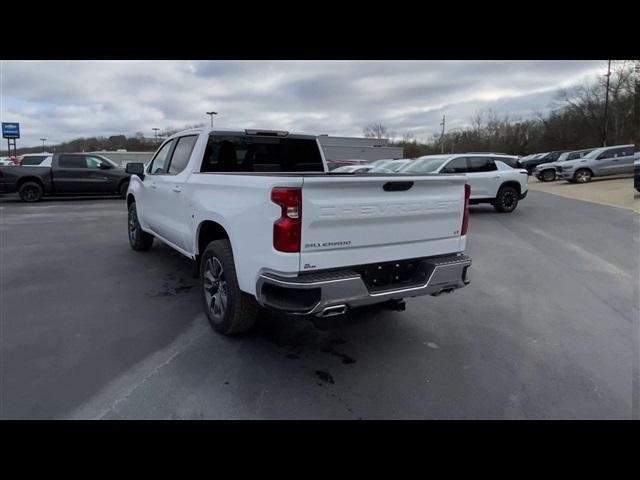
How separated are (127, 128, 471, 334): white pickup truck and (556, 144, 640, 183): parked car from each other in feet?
70.7

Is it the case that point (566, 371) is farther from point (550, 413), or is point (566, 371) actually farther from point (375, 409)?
point (375, 409)

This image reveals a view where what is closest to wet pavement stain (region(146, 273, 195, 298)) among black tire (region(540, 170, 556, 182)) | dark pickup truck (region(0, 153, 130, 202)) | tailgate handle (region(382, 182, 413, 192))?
tailgate handle (region(382, 182, 413, 192))

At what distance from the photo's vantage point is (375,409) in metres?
2.73

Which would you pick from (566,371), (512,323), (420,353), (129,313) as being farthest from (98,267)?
(566,371)

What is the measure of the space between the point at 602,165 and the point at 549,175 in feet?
14.5

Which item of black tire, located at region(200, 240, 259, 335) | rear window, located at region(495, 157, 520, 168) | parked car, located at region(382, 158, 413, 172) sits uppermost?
parked car, located at region(382, 158, 413, 172)

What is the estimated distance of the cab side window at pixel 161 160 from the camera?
17.6ft

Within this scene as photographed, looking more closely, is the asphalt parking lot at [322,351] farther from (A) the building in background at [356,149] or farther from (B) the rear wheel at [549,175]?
(A) the building in background at [356,149]

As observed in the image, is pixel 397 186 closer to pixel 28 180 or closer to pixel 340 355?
pixel 340 355

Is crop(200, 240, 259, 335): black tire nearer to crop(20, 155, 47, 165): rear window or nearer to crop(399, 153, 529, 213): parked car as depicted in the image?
crop(399, 153, 529, 213): parked car

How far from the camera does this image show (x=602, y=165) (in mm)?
20609

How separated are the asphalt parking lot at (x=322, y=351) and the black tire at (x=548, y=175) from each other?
21188mm

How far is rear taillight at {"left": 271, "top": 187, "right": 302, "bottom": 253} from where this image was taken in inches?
108
